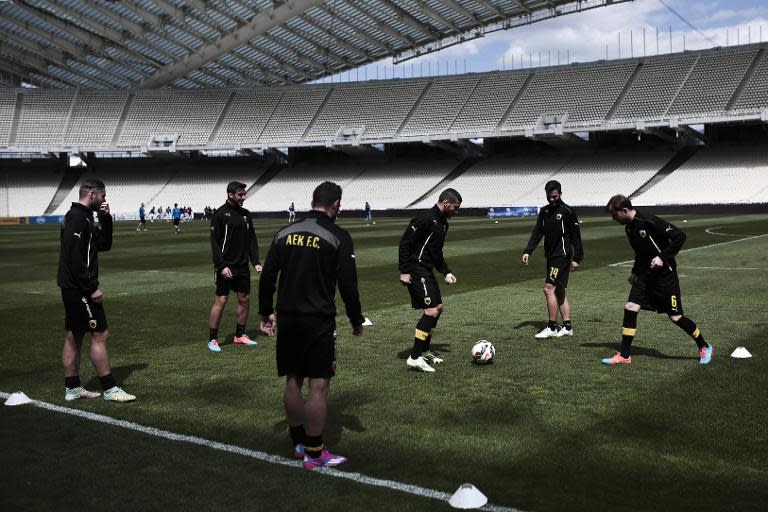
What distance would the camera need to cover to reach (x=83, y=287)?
7.12 metres

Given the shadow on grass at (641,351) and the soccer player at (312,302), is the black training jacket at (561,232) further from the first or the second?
the soccer player at (312,302)

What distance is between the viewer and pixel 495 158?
69.6m

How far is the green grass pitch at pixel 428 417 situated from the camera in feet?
16.2

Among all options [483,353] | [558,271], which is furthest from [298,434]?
[558,271]

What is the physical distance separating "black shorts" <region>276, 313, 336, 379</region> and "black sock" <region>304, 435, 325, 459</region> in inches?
17.1

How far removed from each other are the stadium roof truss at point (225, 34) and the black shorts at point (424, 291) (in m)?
45.6

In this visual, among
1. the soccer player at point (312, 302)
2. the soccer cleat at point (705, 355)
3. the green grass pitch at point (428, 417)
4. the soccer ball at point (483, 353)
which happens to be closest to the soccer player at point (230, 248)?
the green grass pitch at point (428, 417)

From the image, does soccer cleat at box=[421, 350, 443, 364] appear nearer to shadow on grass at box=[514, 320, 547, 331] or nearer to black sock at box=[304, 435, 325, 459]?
shadow on grass at box=[514, 320, 547, 331]

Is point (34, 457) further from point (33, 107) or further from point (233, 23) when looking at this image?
point (33, 107)

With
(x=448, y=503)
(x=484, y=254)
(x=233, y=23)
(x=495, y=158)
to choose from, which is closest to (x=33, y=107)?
(x=233, y=23)

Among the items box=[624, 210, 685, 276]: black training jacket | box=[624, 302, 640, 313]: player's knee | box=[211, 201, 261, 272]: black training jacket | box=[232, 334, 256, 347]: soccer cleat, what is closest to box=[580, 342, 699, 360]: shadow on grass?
box=[624, 302, 640, 313]: player's knee

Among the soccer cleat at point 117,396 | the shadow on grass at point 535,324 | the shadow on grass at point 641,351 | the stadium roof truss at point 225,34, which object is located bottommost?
the shadow on grass at point 641,351

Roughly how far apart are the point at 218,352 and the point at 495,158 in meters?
62.1

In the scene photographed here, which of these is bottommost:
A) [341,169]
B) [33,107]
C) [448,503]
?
[448,503]
